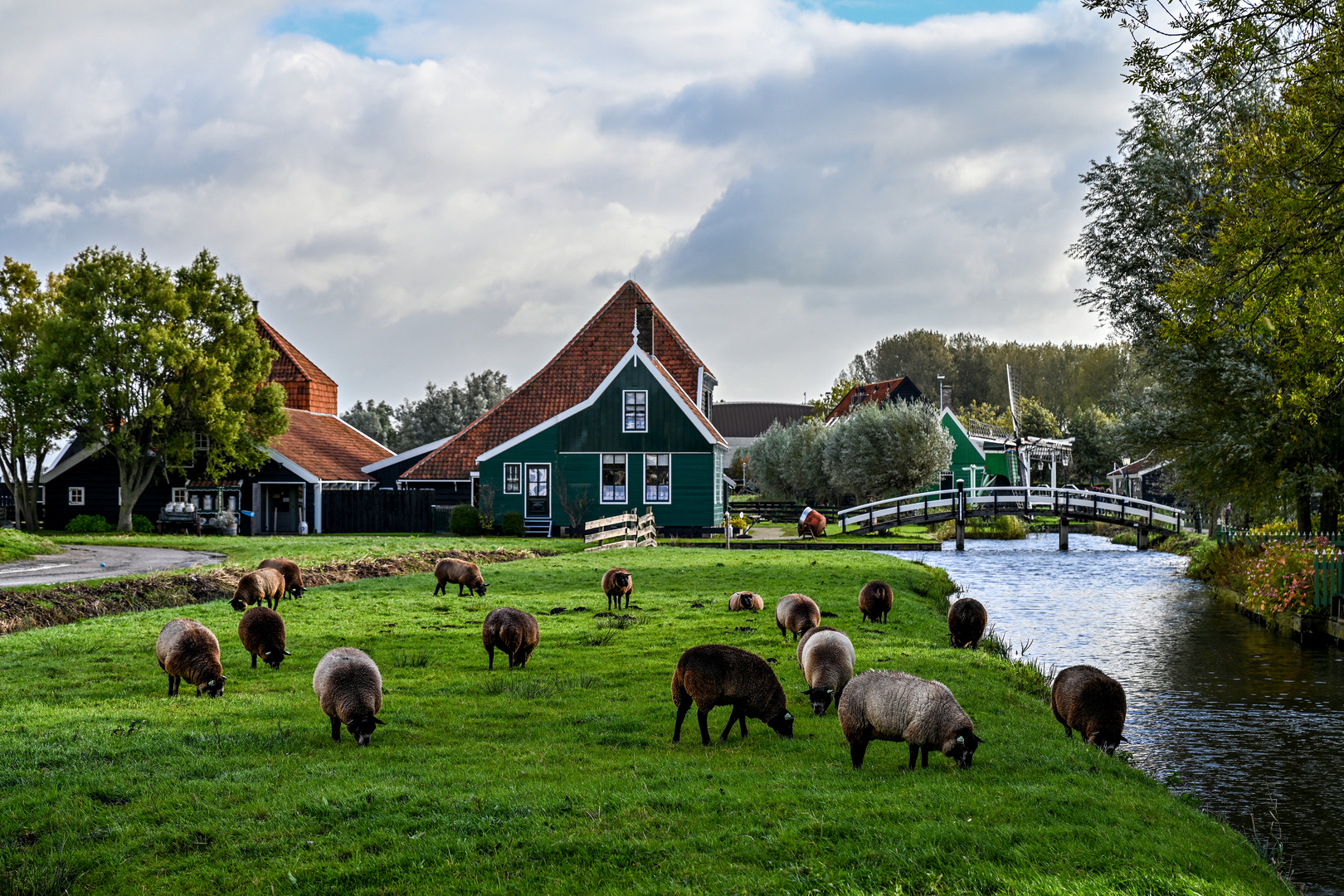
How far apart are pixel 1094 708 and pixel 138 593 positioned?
16.8 m

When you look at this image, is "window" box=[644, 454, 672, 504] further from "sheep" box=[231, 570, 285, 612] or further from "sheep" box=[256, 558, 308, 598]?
"sheep" box=[231, 570, 285, 612]

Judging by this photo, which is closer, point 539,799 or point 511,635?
point 539,799

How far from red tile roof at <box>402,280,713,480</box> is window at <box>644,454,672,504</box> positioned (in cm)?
279

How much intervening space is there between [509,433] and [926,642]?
3361 centimetres

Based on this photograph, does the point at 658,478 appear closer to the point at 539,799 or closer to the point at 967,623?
the point at 967,623

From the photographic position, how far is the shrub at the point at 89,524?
4331 centimetres

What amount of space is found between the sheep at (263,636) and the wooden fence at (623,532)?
21.8m

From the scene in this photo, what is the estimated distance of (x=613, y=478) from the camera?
44.6 metres

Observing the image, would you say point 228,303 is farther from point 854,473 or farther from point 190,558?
point 854,473

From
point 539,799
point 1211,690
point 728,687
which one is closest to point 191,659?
point 539,799

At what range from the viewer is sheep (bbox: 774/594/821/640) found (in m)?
14.8

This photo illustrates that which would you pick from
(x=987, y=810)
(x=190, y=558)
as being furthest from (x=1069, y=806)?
(x=190, y=558)

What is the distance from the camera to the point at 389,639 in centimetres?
1505

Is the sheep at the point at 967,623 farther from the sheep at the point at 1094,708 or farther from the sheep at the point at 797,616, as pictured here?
the sheep at the point at 1094,708
